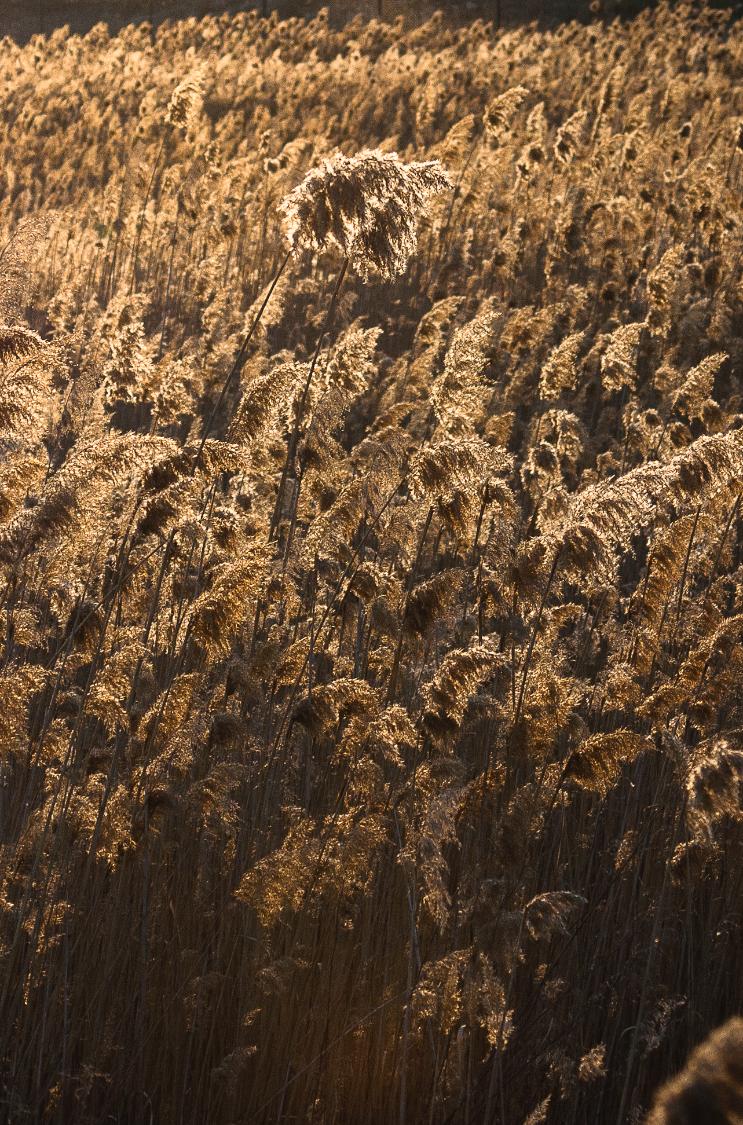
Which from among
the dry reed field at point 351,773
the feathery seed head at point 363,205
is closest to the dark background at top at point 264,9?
the dry reed field at point 351,773

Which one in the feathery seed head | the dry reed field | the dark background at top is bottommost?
the dry reed field

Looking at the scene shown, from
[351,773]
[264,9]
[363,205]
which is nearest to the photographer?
[363,205]

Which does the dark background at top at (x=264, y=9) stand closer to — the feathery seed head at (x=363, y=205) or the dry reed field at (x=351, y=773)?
the dry reed field at (x=351, y=773)

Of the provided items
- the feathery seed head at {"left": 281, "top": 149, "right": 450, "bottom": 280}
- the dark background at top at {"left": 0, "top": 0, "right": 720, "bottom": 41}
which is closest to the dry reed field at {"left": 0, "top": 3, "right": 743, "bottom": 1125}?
the feathery seed head at {"left": 281, "top": 149, "right": 450, "bottom": 280}

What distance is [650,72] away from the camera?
2150 centimetres

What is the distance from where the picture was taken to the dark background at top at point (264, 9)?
35500mm

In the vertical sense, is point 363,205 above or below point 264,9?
below

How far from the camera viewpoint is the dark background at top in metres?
35.5

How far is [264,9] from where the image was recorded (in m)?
37.6

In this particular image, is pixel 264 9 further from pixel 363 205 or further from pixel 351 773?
pixel 351 773

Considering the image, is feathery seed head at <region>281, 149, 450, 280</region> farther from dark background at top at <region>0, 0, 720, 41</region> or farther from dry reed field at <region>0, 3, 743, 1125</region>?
dark background at top at <region>0, 0, 720, 41</region>

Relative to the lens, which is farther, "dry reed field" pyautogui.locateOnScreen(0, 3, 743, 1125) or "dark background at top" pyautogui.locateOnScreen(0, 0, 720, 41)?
"dark background at top" pyautogui.locateOnScreen(0, 0, 720, 41)

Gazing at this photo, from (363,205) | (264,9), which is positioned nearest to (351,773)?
(363,205)

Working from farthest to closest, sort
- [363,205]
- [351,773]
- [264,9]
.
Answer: [264,9] < [351,773] < [363,205]
